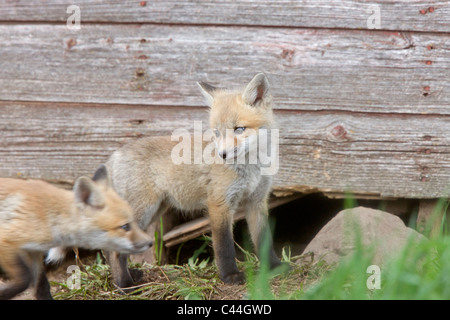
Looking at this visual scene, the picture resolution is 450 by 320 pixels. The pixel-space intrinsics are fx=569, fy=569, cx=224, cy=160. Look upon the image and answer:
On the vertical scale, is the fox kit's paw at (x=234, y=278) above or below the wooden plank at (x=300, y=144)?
below

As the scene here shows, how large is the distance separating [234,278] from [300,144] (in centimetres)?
134

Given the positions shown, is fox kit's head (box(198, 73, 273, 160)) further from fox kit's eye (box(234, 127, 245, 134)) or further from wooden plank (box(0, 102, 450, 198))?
wooden plank (box(0, 102, 450, 198))

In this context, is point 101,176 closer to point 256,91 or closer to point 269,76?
point 256,91

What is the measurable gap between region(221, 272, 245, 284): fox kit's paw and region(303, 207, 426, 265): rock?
554mm

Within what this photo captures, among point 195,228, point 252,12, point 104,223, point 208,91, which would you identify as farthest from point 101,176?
point 252,12

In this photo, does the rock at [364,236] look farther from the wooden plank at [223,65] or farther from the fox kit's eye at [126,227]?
the fox kit's eye at [126,227]

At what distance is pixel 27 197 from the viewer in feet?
9.66

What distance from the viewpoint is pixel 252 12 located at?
4.27m

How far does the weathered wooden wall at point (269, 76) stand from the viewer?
4254mm

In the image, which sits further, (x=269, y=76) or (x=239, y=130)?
(x=269, y=76)

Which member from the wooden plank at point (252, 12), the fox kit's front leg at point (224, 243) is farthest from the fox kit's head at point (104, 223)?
the wooden plank at point (252, 12)

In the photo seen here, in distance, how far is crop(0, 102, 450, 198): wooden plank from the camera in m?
Answer: 4.35

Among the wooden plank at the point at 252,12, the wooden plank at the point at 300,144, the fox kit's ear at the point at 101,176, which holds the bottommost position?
the fox kit's ear at the point at 101,176
